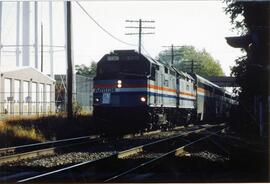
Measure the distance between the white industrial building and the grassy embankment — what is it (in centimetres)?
727

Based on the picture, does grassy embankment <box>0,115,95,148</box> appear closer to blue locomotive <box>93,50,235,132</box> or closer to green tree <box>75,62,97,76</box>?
blue locomotive <box>93,50,235,132</box>

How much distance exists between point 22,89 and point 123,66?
58.4 feet

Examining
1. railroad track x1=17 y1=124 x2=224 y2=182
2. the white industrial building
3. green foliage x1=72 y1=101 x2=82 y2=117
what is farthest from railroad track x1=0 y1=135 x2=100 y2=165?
the white industrial building

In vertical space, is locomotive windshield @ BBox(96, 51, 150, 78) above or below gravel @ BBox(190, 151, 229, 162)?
above

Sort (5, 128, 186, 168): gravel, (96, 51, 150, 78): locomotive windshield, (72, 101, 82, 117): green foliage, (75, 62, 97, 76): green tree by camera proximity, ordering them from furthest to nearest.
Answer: (75, 62, 97, 76): green tree, (72, 101, 82, 117): green foliage, (96, 51, 150, 78): locomotive windshield, (5, 128, 186, 168): gravel

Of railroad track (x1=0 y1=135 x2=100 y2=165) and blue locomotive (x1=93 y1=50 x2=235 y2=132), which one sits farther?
blue locomotive (x1=93 y1=50 x2=235 y2=132)

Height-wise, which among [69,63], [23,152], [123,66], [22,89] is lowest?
[23,152]

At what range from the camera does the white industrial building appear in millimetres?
30828

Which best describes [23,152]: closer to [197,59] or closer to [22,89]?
[22,89]

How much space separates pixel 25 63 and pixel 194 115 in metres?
20.6

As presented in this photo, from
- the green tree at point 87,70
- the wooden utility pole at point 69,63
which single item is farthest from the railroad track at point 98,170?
the green tree at point 87,70

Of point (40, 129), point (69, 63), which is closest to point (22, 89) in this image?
point (69, 63)

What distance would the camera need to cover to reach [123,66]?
736 inches

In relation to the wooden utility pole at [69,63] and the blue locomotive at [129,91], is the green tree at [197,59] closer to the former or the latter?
the wooden utility pole at [69,63]
